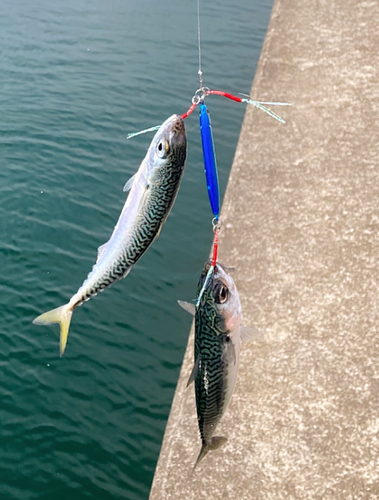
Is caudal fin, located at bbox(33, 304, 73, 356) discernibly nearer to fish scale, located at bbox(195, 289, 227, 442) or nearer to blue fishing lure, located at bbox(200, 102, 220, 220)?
fish scale, located at bbox(195, 289, 227, 442)

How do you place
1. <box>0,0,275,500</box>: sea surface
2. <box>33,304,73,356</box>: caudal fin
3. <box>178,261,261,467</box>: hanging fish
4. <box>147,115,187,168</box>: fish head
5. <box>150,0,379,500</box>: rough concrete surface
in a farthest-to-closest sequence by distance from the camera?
<box>0,0,275,500</box>: sea surface, <box>150,0,379,500</box>: rough concrete surface, <box>178,261,261,467</box>: hanging fish, <box>33,304,73,356</box>: caudal fin, <box>147,115,187,168</box>: fish head

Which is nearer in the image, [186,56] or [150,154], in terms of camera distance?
[150,154]

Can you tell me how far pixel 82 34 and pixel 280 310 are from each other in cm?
1304

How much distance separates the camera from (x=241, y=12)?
1730 cm

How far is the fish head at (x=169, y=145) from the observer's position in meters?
2.51

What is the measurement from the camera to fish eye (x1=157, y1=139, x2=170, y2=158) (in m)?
2.51

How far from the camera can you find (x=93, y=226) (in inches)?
379

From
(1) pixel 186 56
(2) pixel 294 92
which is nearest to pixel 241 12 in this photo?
(1) pixel 186 56

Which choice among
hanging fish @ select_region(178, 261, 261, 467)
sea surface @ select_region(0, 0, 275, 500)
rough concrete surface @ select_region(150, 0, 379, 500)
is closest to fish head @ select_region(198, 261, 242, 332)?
hanging fish @ select_region(178, 261, 261, 467)

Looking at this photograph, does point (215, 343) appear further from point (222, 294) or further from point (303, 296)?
point (303, 296)

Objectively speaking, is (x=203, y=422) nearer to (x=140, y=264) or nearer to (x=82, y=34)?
(x=140, y=264)

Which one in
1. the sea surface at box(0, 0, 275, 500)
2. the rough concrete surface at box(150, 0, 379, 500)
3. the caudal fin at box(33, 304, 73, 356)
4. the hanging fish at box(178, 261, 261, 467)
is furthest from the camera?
the sea surface at box(0, 0, 275, 500)

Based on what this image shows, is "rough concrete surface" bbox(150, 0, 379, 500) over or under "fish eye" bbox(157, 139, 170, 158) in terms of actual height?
under

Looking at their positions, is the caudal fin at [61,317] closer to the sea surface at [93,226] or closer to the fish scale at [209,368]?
the fish scale at [209,368]
